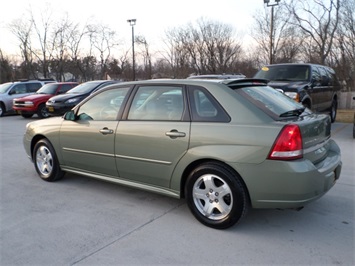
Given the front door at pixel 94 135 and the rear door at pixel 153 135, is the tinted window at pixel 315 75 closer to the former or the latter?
the rear door at pixel 153 135

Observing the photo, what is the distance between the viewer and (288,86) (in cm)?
830

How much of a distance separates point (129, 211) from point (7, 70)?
43292mm

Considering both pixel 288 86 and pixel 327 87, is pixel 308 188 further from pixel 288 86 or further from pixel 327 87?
pixel 327 87

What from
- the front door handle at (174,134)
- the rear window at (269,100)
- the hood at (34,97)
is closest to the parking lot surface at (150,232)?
the front door handle at (174,134)

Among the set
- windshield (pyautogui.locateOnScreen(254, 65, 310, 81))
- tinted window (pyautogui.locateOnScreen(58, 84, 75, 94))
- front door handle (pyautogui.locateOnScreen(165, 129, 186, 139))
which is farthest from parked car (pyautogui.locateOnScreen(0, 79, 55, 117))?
front door handle (pyautogui.locateOnScreen(165, 129, 186, 139))

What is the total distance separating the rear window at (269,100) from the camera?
341 cm

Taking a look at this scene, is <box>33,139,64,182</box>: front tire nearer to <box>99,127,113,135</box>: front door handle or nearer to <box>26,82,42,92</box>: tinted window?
<box>99,127,113,135</box>: front door handle

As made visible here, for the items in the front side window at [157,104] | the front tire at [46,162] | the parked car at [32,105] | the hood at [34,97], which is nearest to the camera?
the front side window at [157,104]

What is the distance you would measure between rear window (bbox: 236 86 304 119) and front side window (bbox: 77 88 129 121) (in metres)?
1.63

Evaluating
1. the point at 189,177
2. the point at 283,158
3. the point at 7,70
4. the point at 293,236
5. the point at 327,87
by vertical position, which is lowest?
the point at 293,236

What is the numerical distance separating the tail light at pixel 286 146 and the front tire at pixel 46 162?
337 cm

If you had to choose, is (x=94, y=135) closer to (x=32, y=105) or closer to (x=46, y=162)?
(x=46, y=162)

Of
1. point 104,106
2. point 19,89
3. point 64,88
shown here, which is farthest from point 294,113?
point 19,89

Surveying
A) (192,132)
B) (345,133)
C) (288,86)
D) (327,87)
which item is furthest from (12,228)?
(327,87)
